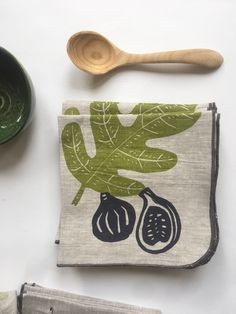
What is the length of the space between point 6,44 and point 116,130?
28 centimetres

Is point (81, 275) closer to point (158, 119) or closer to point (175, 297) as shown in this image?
point (175, 297)

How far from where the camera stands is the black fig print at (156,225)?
77 cm

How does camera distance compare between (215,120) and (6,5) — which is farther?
(6,5)

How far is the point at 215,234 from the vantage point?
750 millimetres

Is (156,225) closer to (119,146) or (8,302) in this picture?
(119,146)

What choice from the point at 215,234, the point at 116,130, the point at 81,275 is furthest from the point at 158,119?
the point at 81,275

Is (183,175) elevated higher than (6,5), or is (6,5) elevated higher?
(6,5)

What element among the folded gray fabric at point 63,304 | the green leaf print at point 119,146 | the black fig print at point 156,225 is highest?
Result: the green leaf print at point 119,146

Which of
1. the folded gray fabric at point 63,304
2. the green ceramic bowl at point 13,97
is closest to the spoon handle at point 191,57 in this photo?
the green ceramic bowl at point 13,97

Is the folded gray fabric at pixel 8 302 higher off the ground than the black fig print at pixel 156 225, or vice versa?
the black fig print at pixel 156 225

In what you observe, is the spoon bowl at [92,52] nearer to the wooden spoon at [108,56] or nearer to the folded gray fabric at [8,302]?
the wooden spoon at [108,56]

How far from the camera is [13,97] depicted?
829 mm

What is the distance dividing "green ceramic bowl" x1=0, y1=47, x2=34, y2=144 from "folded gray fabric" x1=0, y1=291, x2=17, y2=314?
0.92 ft

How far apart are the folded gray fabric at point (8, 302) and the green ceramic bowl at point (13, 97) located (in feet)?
0.92
